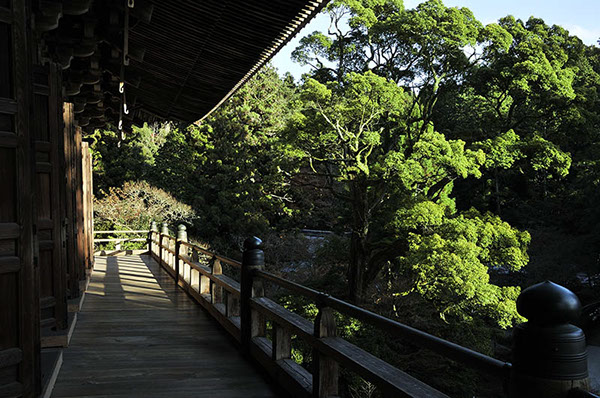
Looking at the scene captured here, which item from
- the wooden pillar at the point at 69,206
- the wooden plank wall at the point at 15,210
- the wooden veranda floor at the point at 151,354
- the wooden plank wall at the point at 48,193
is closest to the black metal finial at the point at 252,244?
the wooden veranda floor at the point at 151,354

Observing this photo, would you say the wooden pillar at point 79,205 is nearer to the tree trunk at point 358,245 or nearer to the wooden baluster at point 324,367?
the wooden baluster at point 324,367

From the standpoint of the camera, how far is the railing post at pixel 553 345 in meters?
1.28

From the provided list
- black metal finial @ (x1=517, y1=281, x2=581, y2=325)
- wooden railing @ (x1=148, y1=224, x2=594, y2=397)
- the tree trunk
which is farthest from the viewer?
the tree trunk

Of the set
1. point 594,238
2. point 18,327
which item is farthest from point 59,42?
point 594,238

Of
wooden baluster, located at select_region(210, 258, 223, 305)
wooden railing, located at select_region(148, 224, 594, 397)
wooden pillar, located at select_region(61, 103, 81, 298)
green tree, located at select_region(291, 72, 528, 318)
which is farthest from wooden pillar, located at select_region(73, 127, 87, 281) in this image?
green tree, located at select_region(291, 72, 528, 318)

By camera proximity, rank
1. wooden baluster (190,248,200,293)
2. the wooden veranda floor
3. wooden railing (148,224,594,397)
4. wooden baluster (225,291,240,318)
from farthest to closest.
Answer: wooden baluster (190,248,200,293) < wooden baluster (225,291,240,318) < the wooden veranda floor < wooden railing (148,224,594,397)

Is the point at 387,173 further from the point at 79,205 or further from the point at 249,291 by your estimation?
the point at 249,291

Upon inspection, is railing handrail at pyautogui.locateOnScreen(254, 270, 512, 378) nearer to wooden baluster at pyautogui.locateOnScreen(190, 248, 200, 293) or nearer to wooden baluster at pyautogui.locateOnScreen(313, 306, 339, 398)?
wooden baluster at pyautogui.locateOnScreen(313, 306, 339, 398)

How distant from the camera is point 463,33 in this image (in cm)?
1366

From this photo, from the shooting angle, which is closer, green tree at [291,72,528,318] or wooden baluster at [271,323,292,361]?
wooden baluster at [271,323,292,361]

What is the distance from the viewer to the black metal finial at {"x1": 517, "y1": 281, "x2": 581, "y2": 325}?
4.17ft

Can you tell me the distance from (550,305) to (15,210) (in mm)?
2552

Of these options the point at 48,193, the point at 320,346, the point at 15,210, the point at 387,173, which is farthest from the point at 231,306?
the point at 387,173

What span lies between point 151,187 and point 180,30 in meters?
18.9
